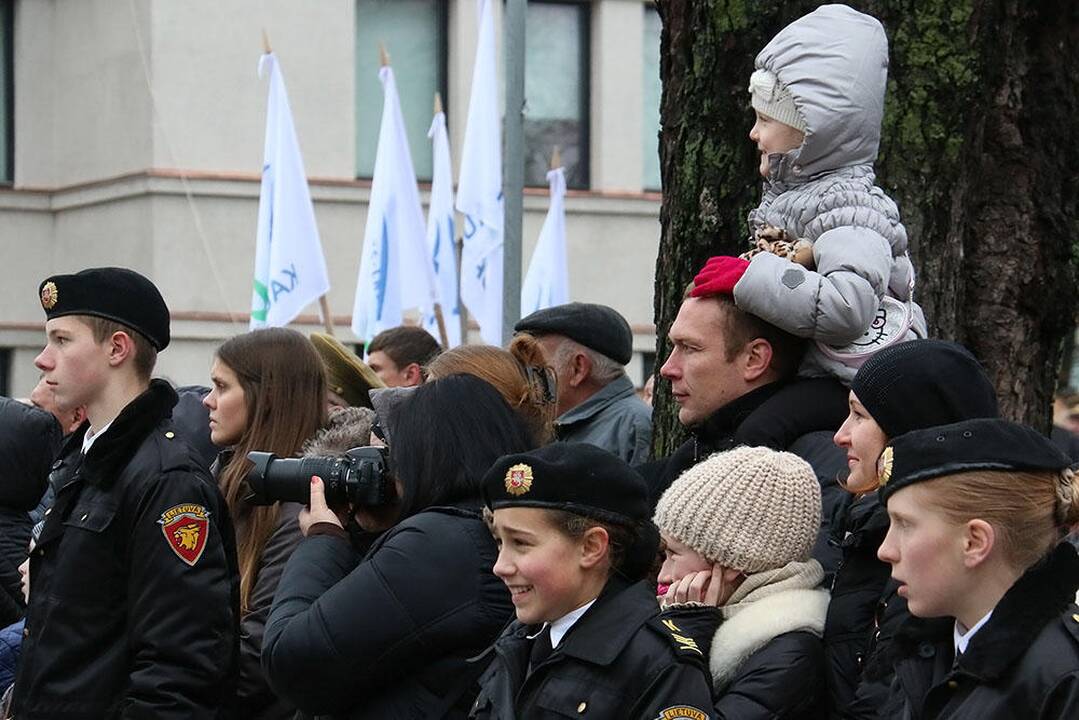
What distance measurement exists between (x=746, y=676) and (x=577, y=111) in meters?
16.2

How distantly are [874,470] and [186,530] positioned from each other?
1.65m

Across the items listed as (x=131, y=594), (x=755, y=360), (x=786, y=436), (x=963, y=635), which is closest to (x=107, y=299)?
(x=131, y=594)

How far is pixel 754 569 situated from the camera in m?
4.31

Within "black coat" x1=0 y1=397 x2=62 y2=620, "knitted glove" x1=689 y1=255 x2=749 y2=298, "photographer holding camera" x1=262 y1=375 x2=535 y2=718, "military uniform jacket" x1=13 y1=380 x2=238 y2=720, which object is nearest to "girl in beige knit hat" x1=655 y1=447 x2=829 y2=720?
"photographer holding camera" x1=262 y1=375 x2=535 y2=718

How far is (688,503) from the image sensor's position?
4.32m

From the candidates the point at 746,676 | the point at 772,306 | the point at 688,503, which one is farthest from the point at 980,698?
the point at 772,306

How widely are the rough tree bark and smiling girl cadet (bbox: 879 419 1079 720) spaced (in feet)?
7.11

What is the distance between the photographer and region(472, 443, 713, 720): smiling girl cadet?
383 cm

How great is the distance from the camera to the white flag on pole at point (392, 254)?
1255cm

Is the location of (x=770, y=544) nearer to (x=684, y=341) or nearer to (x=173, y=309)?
(x=684, y=341)

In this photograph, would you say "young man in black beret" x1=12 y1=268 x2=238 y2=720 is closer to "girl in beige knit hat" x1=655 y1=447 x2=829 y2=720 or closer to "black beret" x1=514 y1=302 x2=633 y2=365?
"girl in beige knit hat" x1=655 y1=447 x2=829 y2=720

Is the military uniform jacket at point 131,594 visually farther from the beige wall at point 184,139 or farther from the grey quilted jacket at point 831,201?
the beige wall at point 184,139

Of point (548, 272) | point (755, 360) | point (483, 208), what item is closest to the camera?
point (755, 360)

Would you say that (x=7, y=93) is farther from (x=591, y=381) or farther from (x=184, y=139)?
(x=591, y=381)
